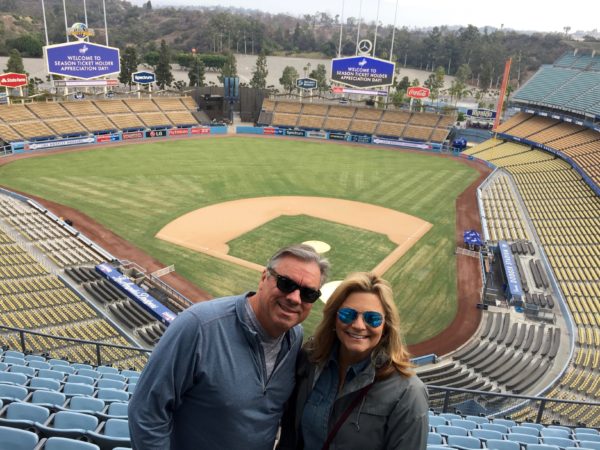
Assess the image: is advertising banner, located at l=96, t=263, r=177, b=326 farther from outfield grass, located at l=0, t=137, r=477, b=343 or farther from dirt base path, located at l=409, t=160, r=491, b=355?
dirt base path, located at l=409, t=160, r=491, b=355

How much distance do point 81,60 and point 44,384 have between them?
2329 inches

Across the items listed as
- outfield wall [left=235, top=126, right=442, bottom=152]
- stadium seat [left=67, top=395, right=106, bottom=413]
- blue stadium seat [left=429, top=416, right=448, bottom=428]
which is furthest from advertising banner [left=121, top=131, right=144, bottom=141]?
blue stadium seat [left=429, top=416, right=448, bottom=428]

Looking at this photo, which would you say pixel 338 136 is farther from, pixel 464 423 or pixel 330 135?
pixel 464 423

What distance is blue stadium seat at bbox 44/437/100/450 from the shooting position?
5.18m

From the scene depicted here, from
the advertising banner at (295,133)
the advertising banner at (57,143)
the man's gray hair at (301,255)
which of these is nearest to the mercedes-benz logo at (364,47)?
the advertising banner at (295,133)

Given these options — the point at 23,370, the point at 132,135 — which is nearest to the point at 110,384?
the point at 23,370

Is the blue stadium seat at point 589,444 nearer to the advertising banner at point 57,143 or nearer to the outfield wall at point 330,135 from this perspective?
the outfield wall at point 330,135

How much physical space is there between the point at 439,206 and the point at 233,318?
38645 mm

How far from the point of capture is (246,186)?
4244 cm

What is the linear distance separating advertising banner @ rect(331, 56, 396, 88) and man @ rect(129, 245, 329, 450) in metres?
64.1

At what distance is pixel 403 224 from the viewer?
116ft

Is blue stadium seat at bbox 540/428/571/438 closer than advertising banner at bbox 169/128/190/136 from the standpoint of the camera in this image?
Yes

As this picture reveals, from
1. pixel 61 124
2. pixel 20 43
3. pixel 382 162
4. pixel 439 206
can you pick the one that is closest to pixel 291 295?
pixel 439 206

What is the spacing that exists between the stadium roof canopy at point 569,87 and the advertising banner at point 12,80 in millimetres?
64507
